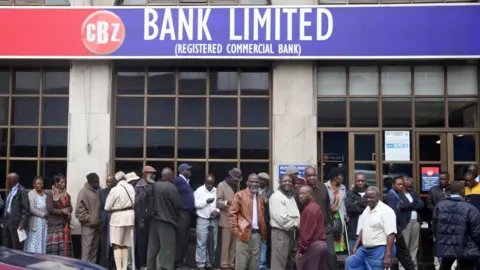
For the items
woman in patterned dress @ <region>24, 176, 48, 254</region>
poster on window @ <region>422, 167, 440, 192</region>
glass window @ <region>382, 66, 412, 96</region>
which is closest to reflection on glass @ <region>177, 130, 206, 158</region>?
woman in patterned dress @ <region>24, 176, 48, 254</region>

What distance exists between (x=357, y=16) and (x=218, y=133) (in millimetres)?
3829

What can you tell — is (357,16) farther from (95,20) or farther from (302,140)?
(95,20)

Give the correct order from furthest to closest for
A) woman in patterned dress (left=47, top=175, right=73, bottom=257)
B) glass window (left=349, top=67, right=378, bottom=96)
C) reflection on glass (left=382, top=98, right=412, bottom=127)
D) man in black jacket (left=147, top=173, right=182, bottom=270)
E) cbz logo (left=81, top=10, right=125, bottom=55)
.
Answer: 1. glass window (left=349, top=67, right=378, bottom=96)
2. reflection on glass (left=382, top=98, right=412, bottom=127)
3. cbz logo (left=81, top=10, right=125, bottom=55)
4. woman in patterned dress (left=47, top=175, right=73, bottom=257)
5. man in black jacket (left=147, top=173, right=182, bottom=270)

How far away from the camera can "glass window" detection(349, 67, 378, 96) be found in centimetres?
1214

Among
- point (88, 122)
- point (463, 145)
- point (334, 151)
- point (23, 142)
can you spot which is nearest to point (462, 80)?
point (463, 145)

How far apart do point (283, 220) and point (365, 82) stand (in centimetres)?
438

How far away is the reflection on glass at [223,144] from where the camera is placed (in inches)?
476

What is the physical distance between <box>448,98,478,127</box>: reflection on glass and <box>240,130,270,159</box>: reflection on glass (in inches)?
156

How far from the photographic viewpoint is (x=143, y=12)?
38.9ft

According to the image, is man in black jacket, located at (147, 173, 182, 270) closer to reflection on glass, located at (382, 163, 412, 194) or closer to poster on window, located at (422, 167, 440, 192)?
reflection on glass, located at (382, 163, 412, 194)

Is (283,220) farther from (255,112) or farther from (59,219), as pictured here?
(59,219)

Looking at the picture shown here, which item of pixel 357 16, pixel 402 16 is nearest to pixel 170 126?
pixel 357 16

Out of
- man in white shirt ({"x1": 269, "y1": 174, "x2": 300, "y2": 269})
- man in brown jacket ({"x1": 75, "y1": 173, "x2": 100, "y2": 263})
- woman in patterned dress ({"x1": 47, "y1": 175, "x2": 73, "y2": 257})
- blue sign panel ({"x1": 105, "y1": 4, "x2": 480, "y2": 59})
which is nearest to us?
man in white shirt ({"x1": 269, "y1": 174, "x2": 300, "y2": 269})

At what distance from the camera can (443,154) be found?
11914mm
